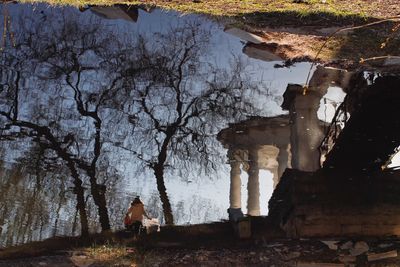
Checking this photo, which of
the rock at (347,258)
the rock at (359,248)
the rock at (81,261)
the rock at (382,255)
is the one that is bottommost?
the rock at (81,261)

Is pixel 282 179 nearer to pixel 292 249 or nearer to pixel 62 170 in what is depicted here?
pixel 292 249

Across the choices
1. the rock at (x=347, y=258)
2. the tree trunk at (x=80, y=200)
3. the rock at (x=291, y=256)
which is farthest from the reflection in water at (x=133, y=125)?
the rock at (x=347, y=258)

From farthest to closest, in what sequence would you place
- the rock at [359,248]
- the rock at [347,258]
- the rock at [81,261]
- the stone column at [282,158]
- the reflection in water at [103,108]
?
the reflection in water at [103,108] → the stone column at [282,158] → the rock at [359,248] → the rock at [347,258] → the rock at [81,261]

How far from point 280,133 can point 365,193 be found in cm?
164

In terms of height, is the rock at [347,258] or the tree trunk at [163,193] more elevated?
the tree trunk at [163,193]

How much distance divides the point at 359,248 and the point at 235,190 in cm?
181

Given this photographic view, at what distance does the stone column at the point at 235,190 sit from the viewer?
18.3 ft

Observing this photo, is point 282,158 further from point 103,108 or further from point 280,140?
point 103,108

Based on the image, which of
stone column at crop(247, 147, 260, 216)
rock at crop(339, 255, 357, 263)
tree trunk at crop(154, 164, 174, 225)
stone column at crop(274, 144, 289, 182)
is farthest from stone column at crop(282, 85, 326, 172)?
tree trunk at crop(154, 164, 174, 225)

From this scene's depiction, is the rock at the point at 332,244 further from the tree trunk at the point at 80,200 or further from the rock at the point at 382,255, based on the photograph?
the tree trunk at the point at 80,200

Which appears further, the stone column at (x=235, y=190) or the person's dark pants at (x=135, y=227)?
the stone column at (x=235, y=190)

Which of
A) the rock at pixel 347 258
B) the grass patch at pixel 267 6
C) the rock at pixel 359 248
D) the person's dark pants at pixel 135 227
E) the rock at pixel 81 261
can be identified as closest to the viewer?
the rock at pixel 81 261

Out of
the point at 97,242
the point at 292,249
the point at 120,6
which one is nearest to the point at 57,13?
the point at 120,6

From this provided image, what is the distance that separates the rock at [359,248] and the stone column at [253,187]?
4.32 ft
